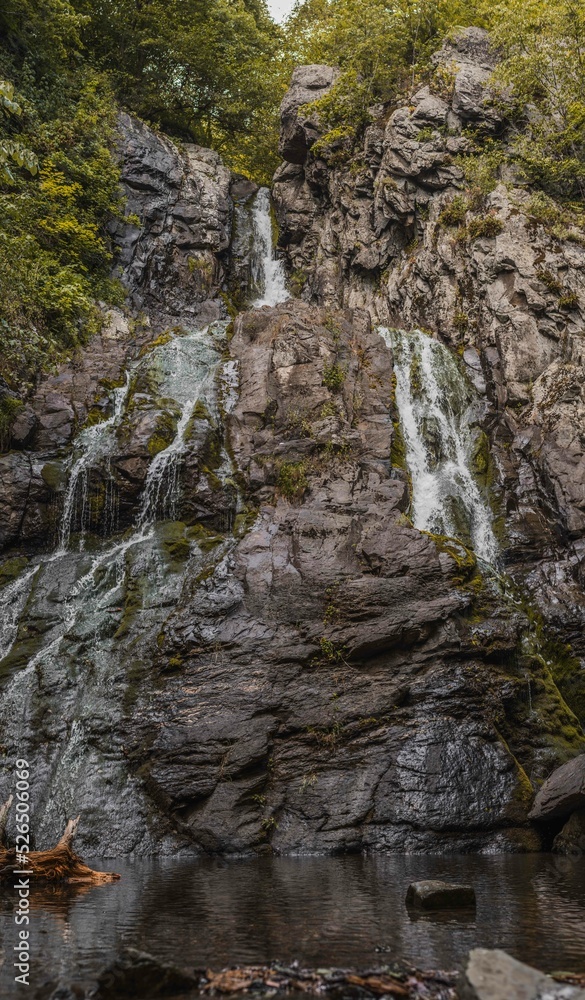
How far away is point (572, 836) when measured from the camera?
12.1 meters

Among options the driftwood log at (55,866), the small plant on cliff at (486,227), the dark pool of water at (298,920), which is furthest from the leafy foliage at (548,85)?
the driftwood log at (55,866)

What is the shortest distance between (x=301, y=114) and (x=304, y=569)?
85.8 ft

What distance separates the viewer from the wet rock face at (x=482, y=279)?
62.2ft

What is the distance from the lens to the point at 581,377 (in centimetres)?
2117

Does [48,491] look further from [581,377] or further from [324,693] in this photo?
[581,377]

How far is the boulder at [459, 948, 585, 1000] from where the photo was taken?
158 inches

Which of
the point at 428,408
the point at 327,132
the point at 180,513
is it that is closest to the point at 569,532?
the point at 428,408

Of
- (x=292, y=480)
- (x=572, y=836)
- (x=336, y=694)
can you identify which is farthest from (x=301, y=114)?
(x=572, y=836)

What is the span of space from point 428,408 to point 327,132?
1764 cm

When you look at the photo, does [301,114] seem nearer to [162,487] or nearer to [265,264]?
[265,264]

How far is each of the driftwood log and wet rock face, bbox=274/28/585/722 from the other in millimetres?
11111

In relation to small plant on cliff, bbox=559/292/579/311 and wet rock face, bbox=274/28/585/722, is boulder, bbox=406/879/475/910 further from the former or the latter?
small plant on cliff, bbox=559/292/579/311

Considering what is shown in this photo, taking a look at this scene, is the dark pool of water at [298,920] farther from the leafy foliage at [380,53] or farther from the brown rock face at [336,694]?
the leafy foliage at [380,53]

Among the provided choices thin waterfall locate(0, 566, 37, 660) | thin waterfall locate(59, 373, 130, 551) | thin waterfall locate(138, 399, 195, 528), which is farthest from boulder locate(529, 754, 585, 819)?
thin waterfall locate(59, 373, 130, 551)
